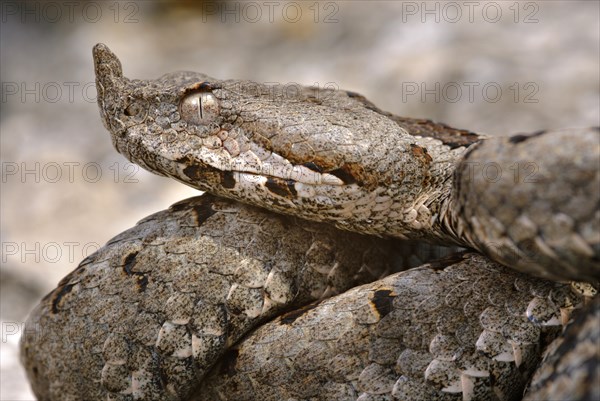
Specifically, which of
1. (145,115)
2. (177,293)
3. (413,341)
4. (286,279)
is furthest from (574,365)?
(145,115)

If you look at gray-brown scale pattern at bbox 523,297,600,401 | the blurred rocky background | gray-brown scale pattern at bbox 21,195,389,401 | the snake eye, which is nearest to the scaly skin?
the snake eye

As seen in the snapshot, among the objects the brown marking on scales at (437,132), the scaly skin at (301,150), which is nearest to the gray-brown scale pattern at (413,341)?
the scaly skin at (301,150)

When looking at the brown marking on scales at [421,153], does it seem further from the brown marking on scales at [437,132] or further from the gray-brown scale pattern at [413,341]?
the gray-brown scale pattern at [413,341]

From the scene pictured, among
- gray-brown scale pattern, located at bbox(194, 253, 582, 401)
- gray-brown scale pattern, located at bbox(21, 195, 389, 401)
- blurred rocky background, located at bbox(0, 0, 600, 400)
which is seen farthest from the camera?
blurred rocky background, located at bbox(0, 0, 600, 400)

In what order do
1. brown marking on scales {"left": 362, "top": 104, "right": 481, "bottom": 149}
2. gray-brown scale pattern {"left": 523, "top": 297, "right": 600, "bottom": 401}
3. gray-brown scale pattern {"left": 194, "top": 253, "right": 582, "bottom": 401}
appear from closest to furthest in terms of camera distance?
gray-brown scale pattern {"left": 523, "top": 297, "right": 600, "bottom": 401} < gray-brown scale pattern {"left": 194, "top": 253, "right": 582, "bottom": 401} < brown marking on scales {"left": 362, "top": 104, "right": 481, "bottom": 149}

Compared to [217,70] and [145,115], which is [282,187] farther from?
[217,70]

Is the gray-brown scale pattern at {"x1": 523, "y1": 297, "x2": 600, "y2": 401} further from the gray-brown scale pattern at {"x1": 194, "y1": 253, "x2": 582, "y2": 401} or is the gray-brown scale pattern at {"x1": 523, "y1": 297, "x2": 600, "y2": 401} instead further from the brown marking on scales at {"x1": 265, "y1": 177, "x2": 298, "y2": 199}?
the brown marking on scales at {"x1": 265, "y1": 177, "x2": 298, "y2": 199}

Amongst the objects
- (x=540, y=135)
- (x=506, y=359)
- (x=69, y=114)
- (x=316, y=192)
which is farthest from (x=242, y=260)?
(x=69, y=114)

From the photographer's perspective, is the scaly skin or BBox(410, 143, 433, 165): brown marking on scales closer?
the scaly skin
